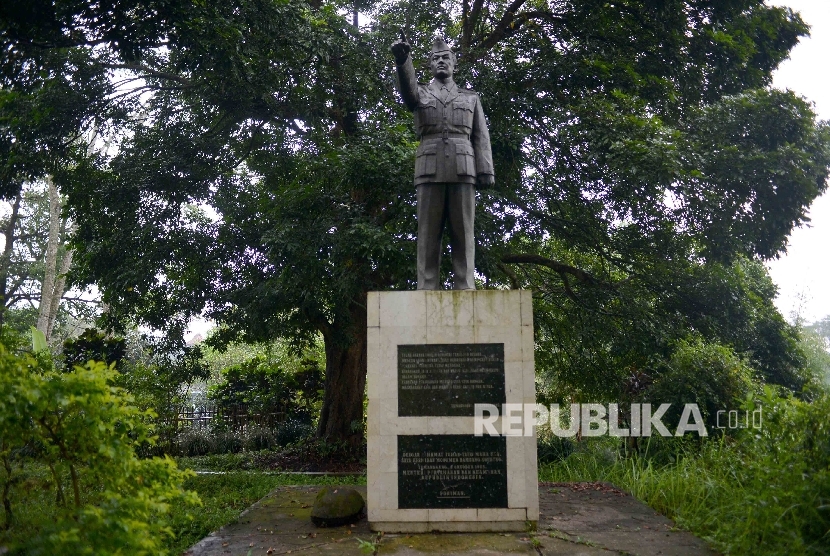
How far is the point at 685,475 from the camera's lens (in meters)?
6.35

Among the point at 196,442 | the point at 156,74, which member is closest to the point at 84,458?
the point at 156,74

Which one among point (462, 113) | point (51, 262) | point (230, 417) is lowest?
point (230, 417)

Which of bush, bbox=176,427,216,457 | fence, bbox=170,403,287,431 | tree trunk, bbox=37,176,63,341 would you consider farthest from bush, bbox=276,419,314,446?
tree trunk, bbox=37,176,63,341

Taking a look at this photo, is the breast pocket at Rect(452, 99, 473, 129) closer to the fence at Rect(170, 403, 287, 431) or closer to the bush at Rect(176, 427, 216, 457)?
the bush at Rect(176, 427, 216, 457)

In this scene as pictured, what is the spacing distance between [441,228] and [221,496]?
4.24 m

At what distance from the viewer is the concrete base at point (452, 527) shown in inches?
207

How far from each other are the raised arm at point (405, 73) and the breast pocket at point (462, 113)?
1.14ft

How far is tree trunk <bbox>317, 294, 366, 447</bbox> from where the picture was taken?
37.2ft

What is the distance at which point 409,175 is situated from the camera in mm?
8477

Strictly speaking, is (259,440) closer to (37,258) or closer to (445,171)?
(445,171)

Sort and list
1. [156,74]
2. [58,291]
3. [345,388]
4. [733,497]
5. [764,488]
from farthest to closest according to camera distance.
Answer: [58,291], [345,388], [156,74], [733,497], [764,488]

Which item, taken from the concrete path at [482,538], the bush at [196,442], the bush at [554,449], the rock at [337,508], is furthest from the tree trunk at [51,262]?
the rock at [337,508]

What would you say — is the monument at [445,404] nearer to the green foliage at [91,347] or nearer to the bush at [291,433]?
the bush at [291,433]

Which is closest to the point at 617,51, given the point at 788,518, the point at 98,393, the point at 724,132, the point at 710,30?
the point at 710,30
